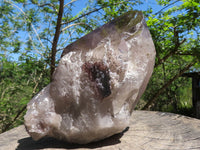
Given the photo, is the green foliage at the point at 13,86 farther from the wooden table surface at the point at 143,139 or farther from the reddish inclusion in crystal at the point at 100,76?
the reddish inclusion in crystal at the point at 100,76

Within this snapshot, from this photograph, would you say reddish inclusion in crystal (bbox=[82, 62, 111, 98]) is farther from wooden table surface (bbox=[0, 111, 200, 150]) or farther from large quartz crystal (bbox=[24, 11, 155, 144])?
wooden table surface (bbox=[0, 111, 200, 150])

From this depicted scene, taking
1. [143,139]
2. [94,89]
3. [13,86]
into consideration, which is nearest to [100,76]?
[94,89]

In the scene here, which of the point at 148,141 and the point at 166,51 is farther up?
the point at 166,51

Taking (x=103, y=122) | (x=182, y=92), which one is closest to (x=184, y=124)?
(x=103, y=122)

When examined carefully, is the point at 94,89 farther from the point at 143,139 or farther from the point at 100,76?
the point at 143,139

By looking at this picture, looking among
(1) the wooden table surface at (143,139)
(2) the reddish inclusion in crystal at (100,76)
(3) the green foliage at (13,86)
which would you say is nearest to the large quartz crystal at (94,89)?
(2) the reddish inclusion in crystal at (100,76)

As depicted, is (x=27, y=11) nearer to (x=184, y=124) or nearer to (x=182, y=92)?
(x=184, y=124)

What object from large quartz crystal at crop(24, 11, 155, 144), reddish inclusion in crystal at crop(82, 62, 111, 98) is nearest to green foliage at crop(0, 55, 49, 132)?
large quartz crystal at crop(24, 11, 155, 144)
